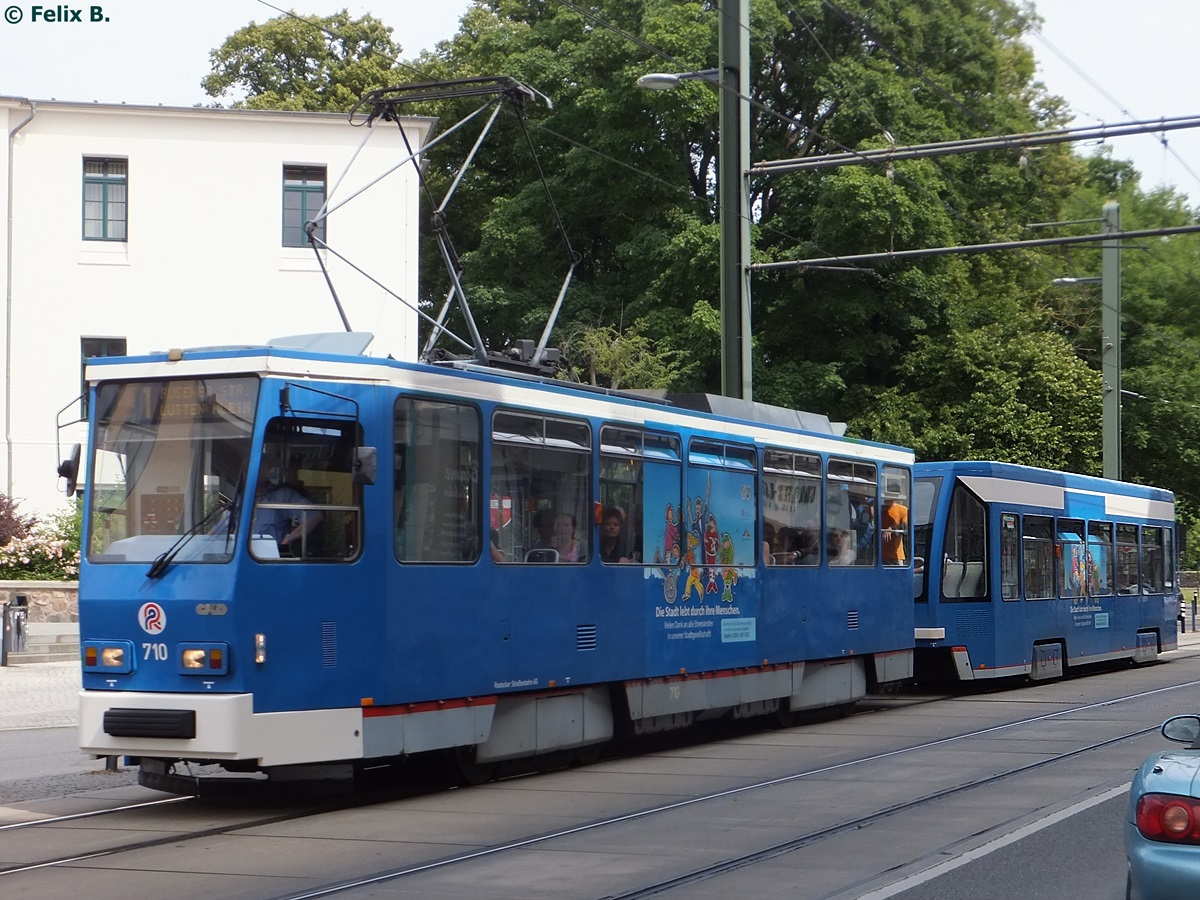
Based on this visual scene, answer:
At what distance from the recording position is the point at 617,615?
14.0 m

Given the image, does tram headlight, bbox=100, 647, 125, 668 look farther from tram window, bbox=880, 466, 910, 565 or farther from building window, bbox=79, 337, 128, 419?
building window, bbox=79, 337, 128, 419

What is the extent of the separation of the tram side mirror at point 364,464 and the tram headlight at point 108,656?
1843mm

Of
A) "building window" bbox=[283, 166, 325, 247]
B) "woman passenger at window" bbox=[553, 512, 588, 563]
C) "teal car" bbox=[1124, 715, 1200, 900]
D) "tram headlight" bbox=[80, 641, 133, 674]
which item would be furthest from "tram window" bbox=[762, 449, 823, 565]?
"building window" bbox=[283, 166, 325, 247]

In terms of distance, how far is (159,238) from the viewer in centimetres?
3434

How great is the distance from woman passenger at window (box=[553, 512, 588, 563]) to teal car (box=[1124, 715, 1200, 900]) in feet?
25.4

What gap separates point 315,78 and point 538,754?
4233 centimetres

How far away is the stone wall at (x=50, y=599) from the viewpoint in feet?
88.5

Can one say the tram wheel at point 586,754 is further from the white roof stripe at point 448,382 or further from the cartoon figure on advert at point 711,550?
the white roof stripe at point 448,382

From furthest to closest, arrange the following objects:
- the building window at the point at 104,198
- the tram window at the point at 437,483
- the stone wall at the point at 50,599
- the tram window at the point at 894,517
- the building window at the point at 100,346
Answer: the building window at the point at 104,198
the building window at the point at 100,346
the stone wall at the point at 50,599
the tram window at the point at 894,517
the tram window at the point at 437,483

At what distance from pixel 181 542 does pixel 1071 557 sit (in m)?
17.6

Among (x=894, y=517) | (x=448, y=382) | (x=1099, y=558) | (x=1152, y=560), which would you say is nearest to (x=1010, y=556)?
(x=894, y=517)

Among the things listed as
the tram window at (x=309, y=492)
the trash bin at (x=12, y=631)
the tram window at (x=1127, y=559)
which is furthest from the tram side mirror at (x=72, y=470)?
the tram window at (x=1127, y=559)

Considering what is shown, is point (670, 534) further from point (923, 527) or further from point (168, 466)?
point (923, 527)

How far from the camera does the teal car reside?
5371mm
